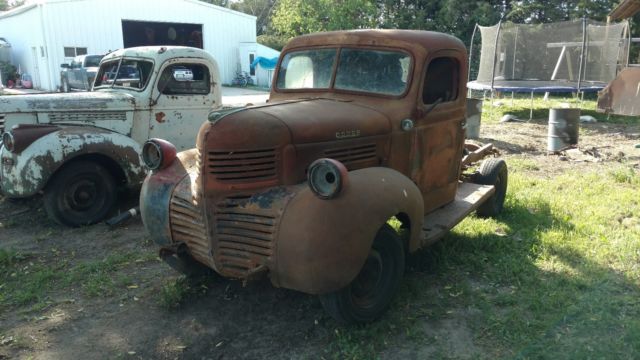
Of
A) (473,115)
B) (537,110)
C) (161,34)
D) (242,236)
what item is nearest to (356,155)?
(242,236)

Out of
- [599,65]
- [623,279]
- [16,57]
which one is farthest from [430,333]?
[16,57]

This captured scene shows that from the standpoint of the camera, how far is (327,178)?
304cm

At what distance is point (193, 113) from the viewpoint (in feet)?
22.3

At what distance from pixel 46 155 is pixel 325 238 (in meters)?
3.87

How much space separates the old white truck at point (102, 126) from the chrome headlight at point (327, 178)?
145 inches

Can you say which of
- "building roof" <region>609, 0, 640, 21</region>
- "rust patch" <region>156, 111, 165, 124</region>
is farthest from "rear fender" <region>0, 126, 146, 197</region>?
"building roof" <region>609, 0, 640, 21</region>

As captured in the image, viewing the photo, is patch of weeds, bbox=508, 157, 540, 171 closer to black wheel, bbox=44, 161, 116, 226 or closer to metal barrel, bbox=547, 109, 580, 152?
metal barrel, bbox=547, 109, 580, 152

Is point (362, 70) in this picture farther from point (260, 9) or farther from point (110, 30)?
point (260, 9)

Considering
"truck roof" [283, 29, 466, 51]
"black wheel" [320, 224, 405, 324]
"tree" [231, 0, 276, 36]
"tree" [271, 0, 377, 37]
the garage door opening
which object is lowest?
"black wheel" [320, 224, 405, 324]

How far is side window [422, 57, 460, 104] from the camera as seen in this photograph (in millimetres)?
4328

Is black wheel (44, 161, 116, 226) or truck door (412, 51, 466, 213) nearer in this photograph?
truck door (412, 51, 466, 213)

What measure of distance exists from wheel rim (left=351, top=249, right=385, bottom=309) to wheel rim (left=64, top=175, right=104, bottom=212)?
3798mm

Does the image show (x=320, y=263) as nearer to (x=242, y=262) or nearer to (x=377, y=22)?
(x=242, y=262)

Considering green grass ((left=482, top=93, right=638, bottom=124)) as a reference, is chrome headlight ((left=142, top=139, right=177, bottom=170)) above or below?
above
